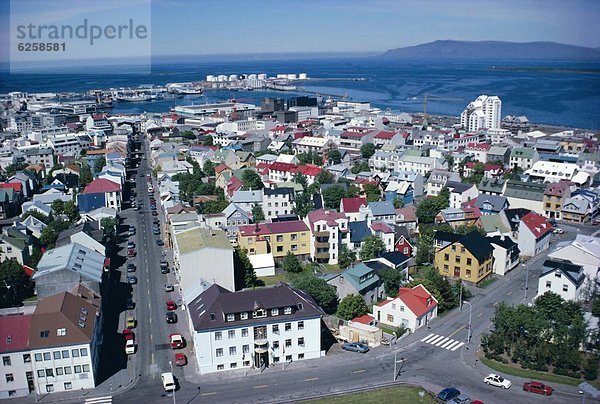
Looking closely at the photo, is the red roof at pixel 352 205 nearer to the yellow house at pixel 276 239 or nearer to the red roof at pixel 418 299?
the yellow house at pixel 276 239

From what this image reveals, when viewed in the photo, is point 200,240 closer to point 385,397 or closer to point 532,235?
point 385,397

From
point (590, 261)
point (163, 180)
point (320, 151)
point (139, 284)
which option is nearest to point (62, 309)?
point (139, 284)

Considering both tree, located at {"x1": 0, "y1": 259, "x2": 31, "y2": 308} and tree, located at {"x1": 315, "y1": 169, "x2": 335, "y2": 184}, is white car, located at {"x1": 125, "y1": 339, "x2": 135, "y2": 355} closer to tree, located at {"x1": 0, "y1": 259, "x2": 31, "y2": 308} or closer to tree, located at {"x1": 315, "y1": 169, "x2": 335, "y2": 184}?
tree, located at {"x1": 0, "y1": 259, "x2": 31, "y2": 308}

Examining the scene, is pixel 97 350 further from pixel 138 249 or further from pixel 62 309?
pixel 138 249

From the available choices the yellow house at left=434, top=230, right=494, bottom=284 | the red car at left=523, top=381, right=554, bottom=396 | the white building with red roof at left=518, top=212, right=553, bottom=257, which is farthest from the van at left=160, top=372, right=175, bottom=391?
the white building with red roof at left=518, top=212, right=553, bottom=257

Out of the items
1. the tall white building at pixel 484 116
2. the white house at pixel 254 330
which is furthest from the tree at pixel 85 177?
the tall white building at pixel 484 116
